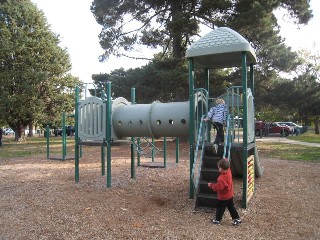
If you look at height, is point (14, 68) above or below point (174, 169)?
above

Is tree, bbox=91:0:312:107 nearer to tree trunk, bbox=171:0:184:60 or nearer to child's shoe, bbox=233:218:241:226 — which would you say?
tree trunk, bbox=171:0:184:60

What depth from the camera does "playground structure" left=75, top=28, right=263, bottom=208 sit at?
21.9ft

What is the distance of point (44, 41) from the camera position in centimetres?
2775

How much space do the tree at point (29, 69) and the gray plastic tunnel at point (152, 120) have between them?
1912 centimetres

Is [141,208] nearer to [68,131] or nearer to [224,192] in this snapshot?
[224,192]

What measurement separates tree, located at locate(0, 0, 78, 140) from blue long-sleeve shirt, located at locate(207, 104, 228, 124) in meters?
21.4

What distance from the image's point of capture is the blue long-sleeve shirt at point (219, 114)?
7.06 metres

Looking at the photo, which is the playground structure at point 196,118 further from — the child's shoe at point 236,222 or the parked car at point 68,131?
the parked car at point 68,131

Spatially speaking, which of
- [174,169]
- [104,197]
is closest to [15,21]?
[174,169]

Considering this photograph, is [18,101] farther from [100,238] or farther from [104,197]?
[100,238]

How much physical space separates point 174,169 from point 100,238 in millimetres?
6272

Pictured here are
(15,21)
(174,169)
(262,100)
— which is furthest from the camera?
(15,21)

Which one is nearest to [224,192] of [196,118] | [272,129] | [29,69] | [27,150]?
[196,118]

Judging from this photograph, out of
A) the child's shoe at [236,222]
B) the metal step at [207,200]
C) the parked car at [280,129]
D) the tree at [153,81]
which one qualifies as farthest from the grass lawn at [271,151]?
the parked car at [280,129]
